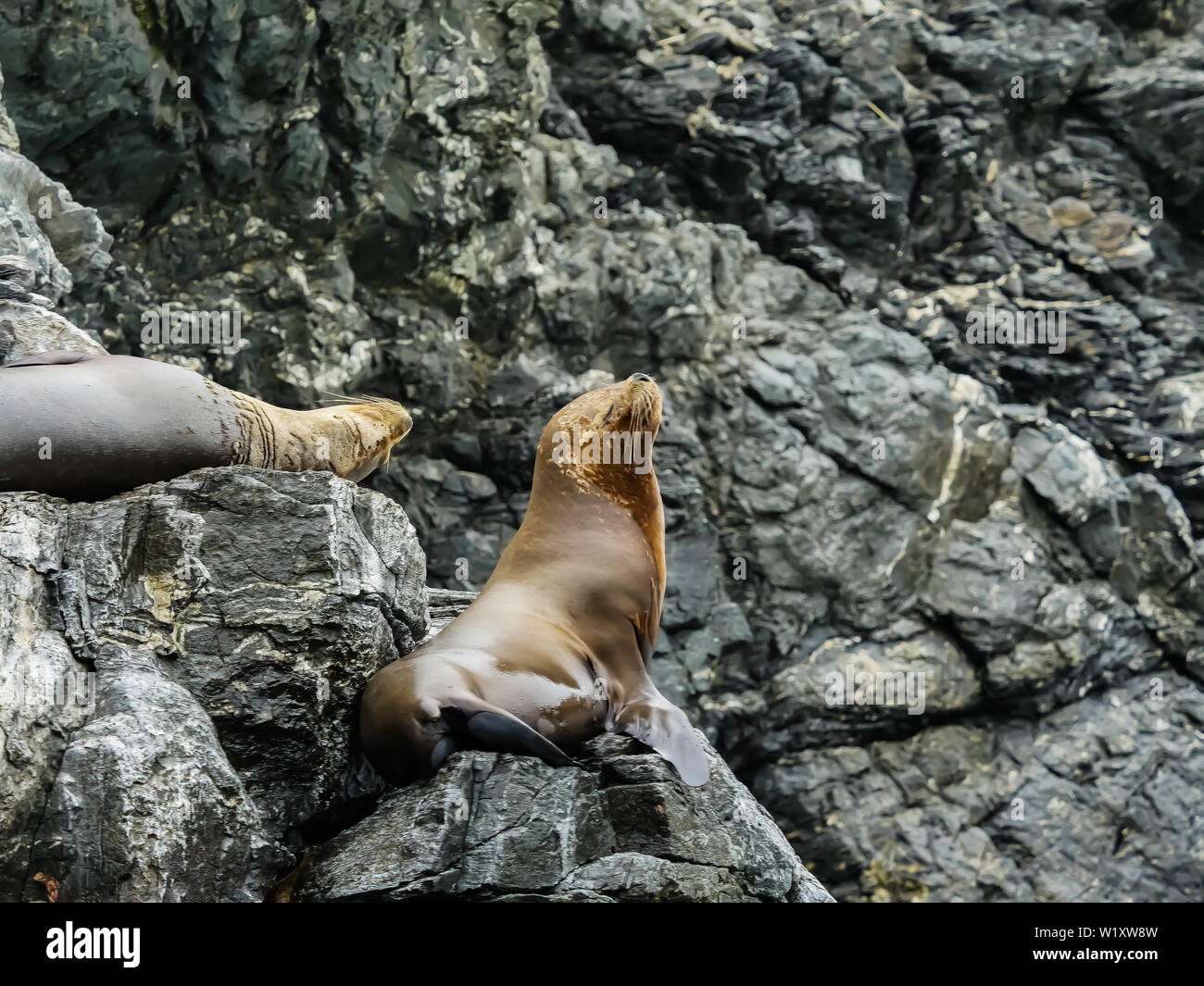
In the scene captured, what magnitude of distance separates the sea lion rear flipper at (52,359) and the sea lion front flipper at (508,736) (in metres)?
1.84

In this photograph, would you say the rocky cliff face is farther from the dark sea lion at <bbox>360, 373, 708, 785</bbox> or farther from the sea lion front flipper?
the sea lion front flipper

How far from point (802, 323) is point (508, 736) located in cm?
1137

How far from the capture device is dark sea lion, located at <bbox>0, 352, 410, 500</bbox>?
3814 mm

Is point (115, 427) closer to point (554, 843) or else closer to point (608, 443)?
point (608, 443)

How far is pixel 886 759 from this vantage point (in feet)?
43.1

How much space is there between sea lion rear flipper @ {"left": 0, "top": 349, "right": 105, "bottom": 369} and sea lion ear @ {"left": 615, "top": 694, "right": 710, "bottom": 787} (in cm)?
214

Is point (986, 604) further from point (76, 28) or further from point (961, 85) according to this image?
point (76, 28)

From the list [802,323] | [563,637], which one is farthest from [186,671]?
[802,323]

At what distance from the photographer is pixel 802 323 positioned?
14297 millimetres

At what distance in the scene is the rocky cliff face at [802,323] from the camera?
11.6m

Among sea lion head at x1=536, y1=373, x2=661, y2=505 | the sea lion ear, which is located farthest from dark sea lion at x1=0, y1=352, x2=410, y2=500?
the sea lion ear

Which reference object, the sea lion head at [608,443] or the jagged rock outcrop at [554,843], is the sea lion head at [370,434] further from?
the jagged rock outcrop at [554,843]

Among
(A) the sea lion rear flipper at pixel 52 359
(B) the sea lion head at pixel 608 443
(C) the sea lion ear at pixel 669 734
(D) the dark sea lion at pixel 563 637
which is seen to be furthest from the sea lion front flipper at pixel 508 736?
(A) the sea lion rear flipper at pixel 52 359

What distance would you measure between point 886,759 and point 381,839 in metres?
10.7
